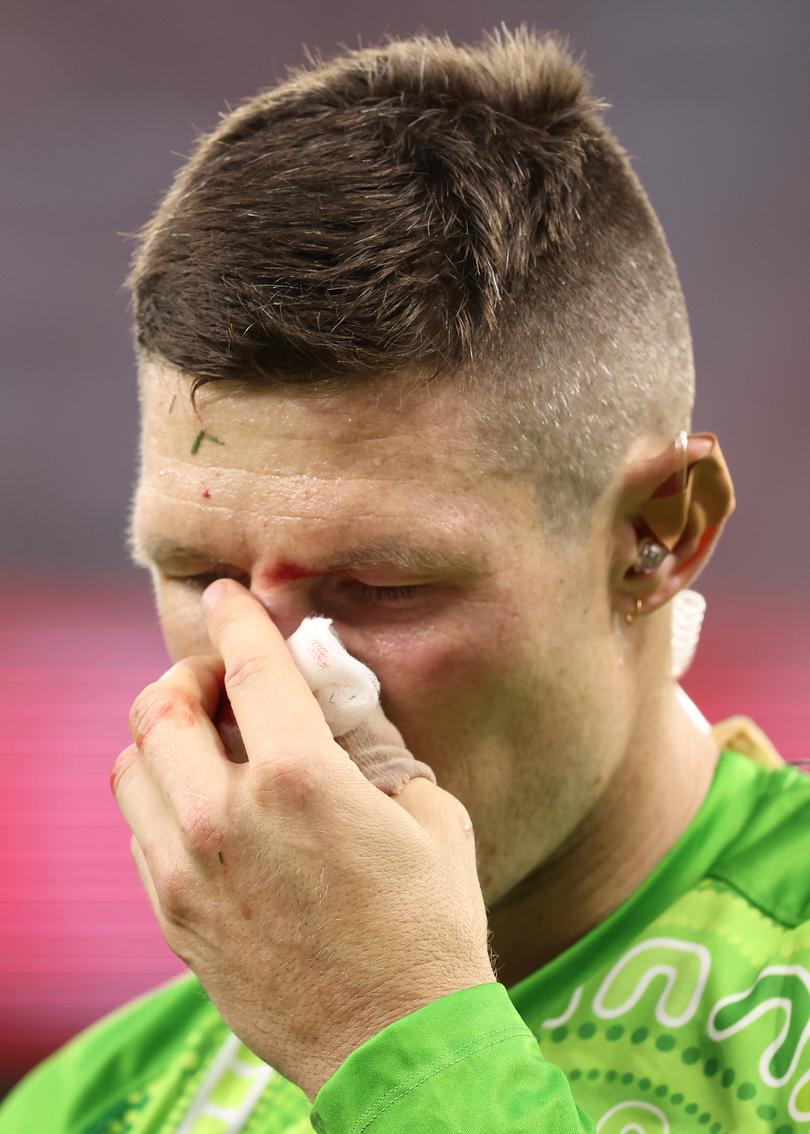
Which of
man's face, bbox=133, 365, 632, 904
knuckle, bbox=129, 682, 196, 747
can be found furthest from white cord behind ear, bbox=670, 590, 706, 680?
knuckle, bbox=129, 682, 196, 747

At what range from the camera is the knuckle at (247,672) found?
1.41 metres

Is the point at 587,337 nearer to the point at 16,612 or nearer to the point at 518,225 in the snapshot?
the point at 518,225

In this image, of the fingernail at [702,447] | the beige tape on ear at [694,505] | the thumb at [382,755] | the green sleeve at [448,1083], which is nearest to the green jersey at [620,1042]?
the green sleeve at [448,1083]

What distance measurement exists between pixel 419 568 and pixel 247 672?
0.85 ft

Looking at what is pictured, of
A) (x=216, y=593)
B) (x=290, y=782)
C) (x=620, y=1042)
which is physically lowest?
(x=620, y=1042)

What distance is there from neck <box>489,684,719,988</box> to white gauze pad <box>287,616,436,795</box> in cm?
39

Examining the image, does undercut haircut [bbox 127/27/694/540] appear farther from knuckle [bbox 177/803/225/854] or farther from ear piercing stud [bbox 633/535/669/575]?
knuckle [bbox 177/803/225/854]

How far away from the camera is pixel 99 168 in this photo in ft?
20.8

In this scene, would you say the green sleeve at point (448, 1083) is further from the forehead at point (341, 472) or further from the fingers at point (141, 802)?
the forehead at point (341, 472)

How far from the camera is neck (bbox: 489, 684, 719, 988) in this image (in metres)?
1.82

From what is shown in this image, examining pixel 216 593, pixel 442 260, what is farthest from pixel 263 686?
pixel 442 260

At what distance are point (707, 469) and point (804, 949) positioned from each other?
2.07 ft

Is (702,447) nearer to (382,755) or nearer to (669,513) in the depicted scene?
(669,513)

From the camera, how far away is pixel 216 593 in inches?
63.2
